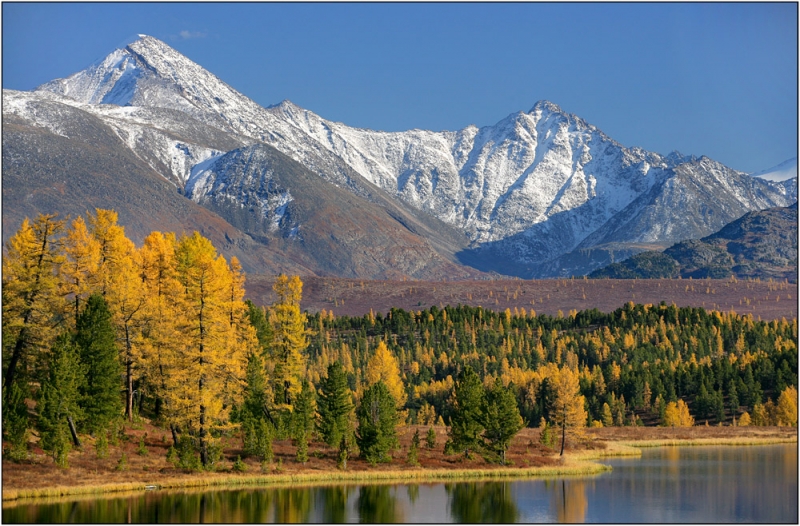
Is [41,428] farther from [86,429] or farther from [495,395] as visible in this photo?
[495,395]

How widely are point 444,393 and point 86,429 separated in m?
113

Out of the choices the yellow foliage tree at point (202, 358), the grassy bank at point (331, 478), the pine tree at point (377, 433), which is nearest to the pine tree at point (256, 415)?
the grassy bank at point (331, 478)

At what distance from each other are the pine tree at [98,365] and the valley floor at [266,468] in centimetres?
323

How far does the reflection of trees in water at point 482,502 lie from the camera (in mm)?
67938

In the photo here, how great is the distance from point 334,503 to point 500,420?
1081 inches

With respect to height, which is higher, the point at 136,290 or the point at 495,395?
the point at 136,290

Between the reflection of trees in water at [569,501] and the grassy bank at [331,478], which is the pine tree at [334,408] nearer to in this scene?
the grassy bank at [331,478]

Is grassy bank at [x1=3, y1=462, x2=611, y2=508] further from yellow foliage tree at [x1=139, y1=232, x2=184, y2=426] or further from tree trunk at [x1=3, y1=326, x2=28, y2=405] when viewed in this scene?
tree trunk at [x1=3, y1=326, x2=28, y2=405]

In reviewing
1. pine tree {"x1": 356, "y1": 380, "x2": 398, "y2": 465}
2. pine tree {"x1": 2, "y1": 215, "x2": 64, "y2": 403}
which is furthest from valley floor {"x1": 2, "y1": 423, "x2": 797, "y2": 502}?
pine tree {"x1": 2, "y1": 215, "x2": 64, "y2": 403}

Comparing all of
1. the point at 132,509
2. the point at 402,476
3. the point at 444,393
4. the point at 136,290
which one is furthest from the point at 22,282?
the point at 444,393

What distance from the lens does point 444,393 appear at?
601 feet

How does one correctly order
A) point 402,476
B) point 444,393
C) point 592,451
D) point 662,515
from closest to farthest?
point 662,515 → point 402,476 → point 592,451 → point 444,393

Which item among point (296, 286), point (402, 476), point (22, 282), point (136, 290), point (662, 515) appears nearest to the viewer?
point (662, 515)

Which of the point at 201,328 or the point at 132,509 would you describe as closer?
the point at 132,509
